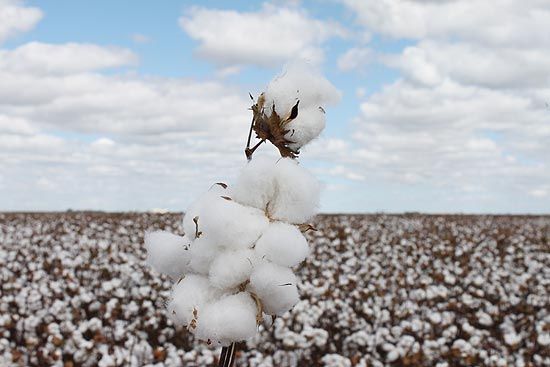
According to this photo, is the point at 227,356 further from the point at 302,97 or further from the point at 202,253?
the point at 302,97

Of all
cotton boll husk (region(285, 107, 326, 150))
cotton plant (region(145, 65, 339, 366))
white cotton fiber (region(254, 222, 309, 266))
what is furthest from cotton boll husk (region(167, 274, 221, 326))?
cotton boll husk (region(285, 107, 326, 150))

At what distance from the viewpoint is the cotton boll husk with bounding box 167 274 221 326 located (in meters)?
1.16

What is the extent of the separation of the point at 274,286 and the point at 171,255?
23cm

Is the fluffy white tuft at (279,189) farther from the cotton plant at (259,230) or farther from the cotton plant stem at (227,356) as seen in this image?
the cotton plant stem at (227,356)

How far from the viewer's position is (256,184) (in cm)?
114

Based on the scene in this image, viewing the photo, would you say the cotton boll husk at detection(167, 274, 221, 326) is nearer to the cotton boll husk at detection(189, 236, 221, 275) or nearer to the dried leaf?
the cotton boll husk at detection(189, 236, 221, 275)

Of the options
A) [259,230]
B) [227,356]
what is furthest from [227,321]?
[259,230]

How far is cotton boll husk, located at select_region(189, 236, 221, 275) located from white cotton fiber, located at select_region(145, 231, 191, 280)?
54 mm

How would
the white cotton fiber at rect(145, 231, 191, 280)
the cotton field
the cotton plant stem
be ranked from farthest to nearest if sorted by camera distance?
1. the cotton field
2. the white cotton fiber at rect(145, 231, 191, 280)
3. the cotton plant stem

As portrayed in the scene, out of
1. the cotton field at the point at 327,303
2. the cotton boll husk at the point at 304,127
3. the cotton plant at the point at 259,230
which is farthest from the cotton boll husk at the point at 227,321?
the cotton field at the point at 327,303

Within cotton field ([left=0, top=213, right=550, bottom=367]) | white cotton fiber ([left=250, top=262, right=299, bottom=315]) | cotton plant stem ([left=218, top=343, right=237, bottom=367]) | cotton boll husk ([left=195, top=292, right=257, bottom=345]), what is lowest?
cotton field ([left=0, top=213, right=550, bottom=367])

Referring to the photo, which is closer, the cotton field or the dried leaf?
the dried leaf

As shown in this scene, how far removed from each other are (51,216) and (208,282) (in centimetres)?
1551

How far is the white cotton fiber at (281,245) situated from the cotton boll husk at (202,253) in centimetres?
8
